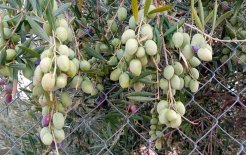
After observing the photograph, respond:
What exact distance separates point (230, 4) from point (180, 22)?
39 cm

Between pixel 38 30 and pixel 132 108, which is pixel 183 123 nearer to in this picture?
pixel 132 108

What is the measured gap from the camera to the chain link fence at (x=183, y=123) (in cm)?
123

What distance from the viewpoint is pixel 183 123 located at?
51.3 inches

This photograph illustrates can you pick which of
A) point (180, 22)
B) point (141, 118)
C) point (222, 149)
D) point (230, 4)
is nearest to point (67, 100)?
point (180, 22)

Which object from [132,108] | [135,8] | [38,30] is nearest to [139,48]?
[135,8]

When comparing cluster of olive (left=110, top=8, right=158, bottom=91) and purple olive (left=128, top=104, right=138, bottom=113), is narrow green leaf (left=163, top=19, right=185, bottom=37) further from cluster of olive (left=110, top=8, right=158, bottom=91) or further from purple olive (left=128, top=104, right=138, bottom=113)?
purple olive (left=128, top=104, right=138, bottom=113)

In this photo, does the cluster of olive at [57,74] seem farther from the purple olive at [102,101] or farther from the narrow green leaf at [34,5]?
the purple olive at [102,101]

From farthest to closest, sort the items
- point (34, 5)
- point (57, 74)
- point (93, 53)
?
point (93, 53), point (34, 5), point (57, 74)

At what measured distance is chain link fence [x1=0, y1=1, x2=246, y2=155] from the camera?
4.02 feet

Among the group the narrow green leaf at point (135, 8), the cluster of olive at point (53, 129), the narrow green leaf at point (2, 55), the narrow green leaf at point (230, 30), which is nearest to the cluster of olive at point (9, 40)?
the narrow green leaf at point (2, 55)

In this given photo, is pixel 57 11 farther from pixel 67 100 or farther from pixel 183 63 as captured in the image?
pixel 183 63

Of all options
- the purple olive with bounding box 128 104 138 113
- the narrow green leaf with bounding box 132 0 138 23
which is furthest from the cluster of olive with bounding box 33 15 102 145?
the purple olive with bounding box 128 104 138 113

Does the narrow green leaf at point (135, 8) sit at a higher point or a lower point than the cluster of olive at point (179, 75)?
higher

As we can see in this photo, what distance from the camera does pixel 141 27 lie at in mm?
830
